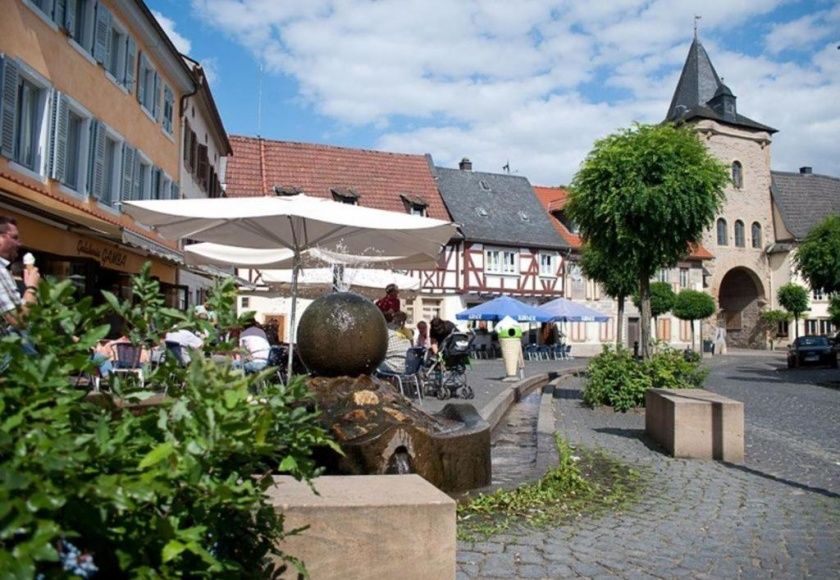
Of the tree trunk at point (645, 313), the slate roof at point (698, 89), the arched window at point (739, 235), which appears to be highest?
the slate roof at point (698, 89)

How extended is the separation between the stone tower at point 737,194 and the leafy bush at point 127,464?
5557 cm

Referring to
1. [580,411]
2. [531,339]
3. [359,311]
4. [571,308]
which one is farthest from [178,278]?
[531,339]

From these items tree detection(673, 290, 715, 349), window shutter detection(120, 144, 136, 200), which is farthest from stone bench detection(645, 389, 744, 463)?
tree detection(673, 290, 715, 349)

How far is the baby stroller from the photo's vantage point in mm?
13180

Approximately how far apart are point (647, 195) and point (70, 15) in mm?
11097

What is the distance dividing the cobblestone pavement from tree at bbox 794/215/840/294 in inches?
770

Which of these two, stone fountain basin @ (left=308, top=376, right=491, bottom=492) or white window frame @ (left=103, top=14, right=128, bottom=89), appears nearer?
stone fountain basin @ (left=308, top=376, right=491, bottom=492)

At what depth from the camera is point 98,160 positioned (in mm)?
15438

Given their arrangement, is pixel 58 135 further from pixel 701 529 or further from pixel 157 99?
pixel 701 529

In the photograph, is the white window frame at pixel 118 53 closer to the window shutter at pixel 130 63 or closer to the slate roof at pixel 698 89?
the window shutter at pixel 130 63

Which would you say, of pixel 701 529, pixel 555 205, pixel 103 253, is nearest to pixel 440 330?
pixel 103 253

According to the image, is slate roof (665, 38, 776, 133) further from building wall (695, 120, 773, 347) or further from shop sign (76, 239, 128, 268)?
shop sign (76, 239, 128, 268)

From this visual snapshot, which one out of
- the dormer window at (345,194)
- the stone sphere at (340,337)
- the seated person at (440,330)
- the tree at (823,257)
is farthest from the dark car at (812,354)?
the stone sphere at (340,337)

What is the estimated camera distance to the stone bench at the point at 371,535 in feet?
7.99
